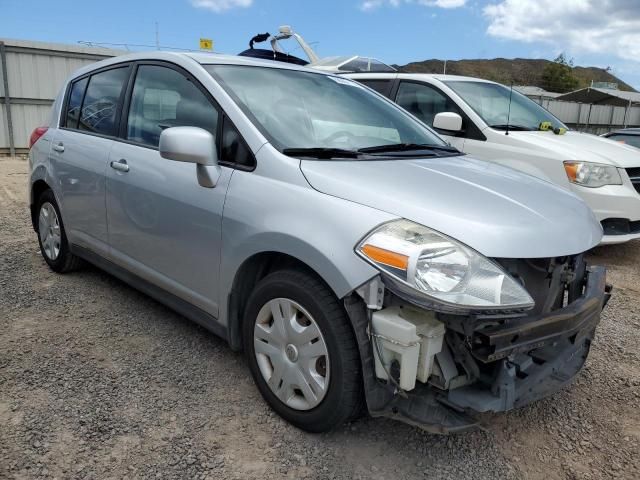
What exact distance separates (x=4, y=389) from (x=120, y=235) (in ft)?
3.59

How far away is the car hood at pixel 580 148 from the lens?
5020 millimetres

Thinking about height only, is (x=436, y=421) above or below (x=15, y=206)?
above

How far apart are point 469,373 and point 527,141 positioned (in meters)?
3.78

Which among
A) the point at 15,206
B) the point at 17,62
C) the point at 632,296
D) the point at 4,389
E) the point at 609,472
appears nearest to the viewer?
the point at 609,472

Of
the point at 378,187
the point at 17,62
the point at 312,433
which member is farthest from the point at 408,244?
the point at 17,62

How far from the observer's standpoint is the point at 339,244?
208 cm

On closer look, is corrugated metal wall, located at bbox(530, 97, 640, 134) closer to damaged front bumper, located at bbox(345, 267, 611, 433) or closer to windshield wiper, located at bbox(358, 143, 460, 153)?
windshield wiper, located at bbox(358, 143, 460, 153)

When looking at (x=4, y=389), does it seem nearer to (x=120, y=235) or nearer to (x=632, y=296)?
(x=120, y=235)

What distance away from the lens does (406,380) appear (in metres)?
1.96

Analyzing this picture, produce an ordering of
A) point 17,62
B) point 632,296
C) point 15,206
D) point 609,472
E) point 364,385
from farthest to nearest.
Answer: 1. point 17,62
2. point 15,206
3. point 632,296
4. point 609,472
5. point 364,385

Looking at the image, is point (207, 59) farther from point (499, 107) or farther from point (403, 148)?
point (499, 107)

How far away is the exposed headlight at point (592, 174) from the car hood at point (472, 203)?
2538 millimetres

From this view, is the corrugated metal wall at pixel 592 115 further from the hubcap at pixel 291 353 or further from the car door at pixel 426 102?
the hubcap at pixel 291 353

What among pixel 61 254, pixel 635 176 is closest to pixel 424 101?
pixel 635 176
